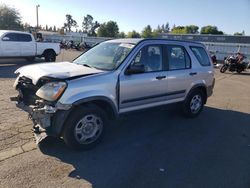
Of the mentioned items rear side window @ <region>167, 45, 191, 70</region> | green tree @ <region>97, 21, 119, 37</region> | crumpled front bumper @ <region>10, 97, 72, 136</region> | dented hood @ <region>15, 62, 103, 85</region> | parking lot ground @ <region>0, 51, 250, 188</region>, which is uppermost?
green tree @ <region>97, 21, 119, 37</region>

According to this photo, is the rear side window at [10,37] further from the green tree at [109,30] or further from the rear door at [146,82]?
the green tree at [109,30]

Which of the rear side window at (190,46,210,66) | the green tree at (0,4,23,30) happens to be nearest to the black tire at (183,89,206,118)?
the rear side window at (190,46,210,66)

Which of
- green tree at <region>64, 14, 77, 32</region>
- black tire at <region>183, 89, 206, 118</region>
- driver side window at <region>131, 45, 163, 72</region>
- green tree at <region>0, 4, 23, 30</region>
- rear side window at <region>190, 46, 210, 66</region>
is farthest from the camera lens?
green tree at <region>64, 14, 77, 32</region>

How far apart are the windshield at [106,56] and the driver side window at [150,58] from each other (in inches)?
9.4

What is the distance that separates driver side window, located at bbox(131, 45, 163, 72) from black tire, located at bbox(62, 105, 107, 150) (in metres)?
1.22

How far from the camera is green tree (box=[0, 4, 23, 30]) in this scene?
48.5m

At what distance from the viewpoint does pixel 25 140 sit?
16.9ft

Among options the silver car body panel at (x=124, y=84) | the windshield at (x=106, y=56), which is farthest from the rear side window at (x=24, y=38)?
the silver car body panel at (x=124, y=84)

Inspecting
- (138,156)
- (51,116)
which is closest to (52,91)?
(51,116)

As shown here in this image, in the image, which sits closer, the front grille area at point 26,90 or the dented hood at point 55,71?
the dented hood at point 55,71

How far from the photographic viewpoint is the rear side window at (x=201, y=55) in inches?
282

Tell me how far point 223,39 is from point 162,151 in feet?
164

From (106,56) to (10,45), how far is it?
12.5 m

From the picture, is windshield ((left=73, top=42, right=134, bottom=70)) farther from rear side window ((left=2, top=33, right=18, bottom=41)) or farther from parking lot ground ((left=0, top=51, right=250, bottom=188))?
rear side window ((left=2, top=33, right=18, bottom=41))
